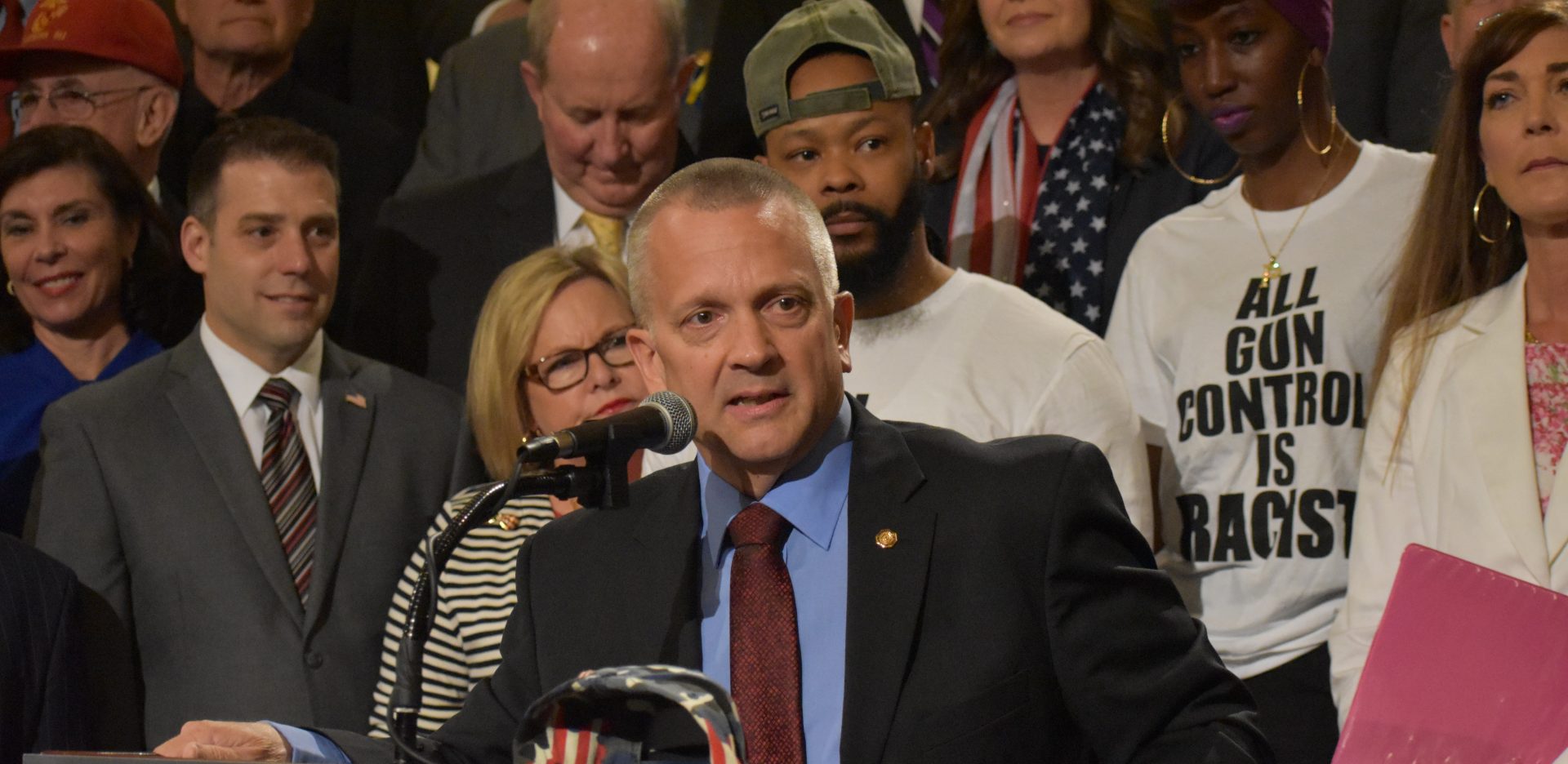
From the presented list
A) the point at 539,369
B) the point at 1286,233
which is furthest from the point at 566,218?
the point at 1286,233

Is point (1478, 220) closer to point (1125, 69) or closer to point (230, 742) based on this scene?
point (1125, 69)

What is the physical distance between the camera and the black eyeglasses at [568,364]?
3531mm

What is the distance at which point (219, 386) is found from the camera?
149 inches

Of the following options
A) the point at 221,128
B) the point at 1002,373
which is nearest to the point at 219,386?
the point at 221,128

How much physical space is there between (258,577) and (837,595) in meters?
1.89

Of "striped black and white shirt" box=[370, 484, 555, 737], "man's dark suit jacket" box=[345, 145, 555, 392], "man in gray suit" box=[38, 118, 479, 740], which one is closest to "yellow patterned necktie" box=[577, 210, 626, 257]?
"man's dark suit jacket" box=[345, 145, 555, 392]

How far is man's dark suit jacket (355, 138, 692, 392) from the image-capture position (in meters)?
4.20

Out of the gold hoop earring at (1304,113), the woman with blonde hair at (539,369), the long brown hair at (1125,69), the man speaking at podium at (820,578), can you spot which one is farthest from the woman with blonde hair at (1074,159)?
the man speaking at podium at (820,578)

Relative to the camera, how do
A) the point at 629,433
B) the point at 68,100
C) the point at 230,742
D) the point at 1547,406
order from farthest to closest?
the point at 68,100
the point at 1547,406
the point at 230,742
the point at 629,433

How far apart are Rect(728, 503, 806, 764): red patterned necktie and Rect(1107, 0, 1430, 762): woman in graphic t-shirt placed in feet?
4.70

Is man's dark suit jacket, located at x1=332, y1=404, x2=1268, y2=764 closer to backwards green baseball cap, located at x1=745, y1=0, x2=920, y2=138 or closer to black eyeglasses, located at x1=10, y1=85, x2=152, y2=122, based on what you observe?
backwards green baseball cap, located at x1=745, y1=0, x2=920, y2=138

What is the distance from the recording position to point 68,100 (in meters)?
4.45

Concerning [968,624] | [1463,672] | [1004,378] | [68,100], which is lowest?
[1463,672]

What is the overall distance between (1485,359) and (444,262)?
7.69ft
